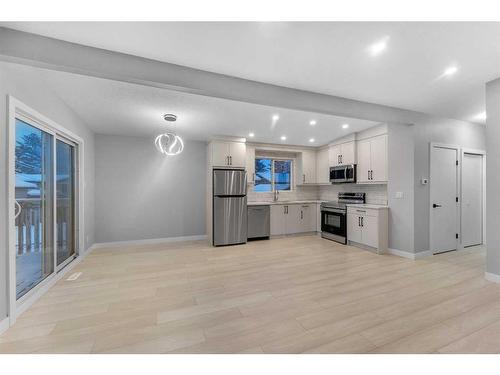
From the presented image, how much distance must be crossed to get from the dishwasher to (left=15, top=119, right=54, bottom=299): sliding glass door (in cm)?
363

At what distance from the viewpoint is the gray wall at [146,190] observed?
4.96 m

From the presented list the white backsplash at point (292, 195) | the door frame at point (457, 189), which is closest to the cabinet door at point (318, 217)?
the white backsplash at point (292, 195)

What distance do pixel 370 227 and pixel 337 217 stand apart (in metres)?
0.86

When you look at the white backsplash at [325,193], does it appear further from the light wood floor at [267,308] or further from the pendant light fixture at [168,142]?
the pendant light fixture at [168,142]

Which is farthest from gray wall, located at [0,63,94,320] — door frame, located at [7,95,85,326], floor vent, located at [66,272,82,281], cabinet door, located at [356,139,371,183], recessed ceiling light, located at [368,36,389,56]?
cabinet door, located at [356,139,371,183]

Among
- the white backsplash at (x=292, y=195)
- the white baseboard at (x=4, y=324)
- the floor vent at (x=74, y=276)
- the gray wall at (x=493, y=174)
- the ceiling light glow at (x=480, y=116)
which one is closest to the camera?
the white baseboard at (x=4, y=324)

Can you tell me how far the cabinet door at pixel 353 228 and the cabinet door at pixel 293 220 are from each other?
134 cm

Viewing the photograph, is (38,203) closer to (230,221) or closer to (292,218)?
(230,221)

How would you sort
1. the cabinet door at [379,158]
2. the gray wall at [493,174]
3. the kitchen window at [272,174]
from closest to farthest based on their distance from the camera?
the gray wall at [493,174]
the cabinet door at [379,158]
the kitchen window at [272,174]

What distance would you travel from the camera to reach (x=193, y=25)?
1801mm

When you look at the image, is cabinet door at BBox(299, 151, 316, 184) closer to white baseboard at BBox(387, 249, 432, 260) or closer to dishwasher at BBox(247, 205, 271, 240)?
dishwasher at BBox(247, 205, 271, 240)
